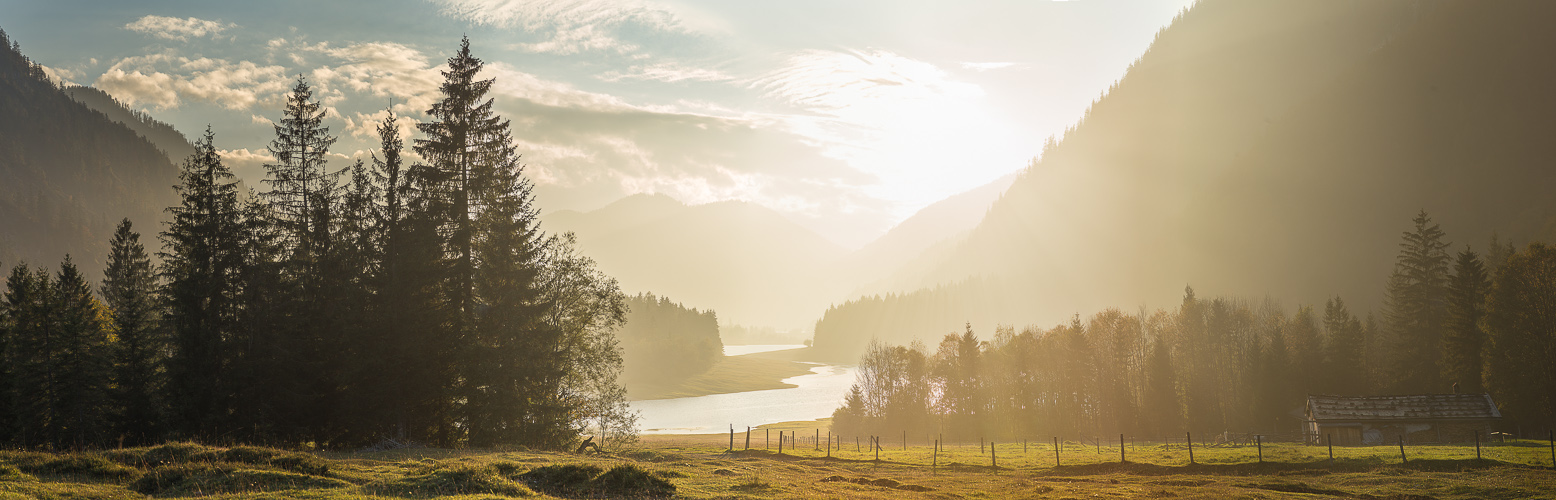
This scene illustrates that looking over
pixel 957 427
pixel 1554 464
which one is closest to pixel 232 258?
pixel 1554 464

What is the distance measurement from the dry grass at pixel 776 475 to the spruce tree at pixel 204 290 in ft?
53.1

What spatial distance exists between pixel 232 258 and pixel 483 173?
1743cm

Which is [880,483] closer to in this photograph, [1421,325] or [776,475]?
[776,475]

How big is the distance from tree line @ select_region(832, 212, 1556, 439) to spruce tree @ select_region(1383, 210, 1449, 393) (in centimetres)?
15

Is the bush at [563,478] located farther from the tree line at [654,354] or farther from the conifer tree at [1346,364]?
the tree line at [654,354]

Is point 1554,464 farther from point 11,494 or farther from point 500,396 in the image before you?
point 11,494

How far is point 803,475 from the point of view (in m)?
37.1

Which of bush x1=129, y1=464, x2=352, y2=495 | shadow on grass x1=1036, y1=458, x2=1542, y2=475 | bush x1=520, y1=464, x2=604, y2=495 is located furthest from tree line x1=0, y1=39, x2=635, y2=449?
shadow on grass x1=1036, y1=458, x2=1542, y2=475

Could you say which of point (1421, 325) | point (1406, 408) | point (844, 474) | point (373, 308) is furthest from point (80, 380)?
point (1421, 325)

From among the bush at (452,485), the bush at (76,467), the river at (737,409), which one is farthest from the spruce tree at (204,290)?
the river at (737,409)

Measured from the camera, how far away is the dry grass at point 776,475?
19.0 m

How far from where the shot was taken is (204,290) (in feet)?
132

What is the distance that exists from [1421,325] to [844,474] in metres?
79.2

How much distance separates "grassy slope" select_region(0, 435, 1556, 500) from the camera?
19.0 m
